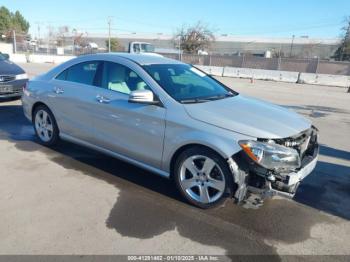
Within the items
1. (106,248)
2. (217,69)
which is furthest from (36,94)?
(217,69)

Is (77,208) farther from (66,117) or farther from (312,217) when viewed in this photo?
(312,217)

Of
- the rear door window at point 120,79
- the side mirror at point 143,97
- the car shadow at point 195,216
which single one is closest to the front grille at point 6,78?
the car shadow at point 195,216

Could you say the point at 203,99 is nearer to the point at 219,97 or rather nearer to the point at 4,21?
the point at 219,97

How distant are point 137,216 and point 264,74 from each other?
2353 cm

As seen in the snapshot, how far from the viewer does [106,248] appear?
2.92 m

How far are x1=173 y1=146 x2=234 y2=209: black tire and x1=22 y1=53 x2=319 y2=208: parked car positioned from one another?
0.04ft

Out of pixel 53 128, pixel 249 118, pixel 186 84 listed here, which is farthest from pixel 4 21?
pixel 249 118

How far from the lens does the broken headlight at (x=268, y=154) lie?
319 cm

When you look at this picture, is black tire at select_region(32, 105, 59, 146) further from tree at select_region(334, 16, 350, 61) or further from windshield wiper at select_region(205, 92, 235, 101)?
tree at select_region(334, 16, 350, 61)

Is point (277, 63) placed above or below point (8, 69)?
above

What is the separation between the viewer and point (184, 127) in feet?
11.6

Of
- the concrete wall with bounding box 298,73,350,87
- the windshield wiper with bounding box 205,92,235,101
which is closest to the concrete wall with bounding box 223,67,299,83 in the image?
the concrete wall with bounding box 298,73,350,87

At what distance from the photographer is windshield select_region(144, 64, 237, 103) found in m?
3.95

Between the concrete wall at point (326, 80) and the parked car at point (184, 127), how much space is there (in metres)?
20.6
